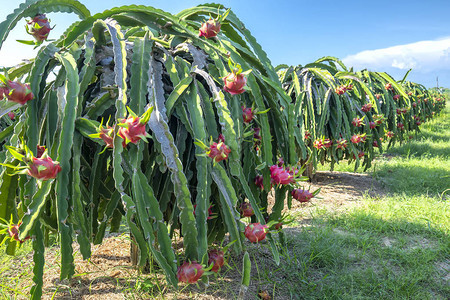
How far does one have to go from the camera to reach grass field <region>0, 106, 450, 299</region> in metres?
1.83

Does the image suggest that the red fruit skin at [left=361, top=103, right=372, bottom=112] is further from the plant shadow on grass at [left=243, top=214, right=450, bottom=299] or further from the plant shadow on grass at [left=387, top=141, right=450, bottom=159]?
the plant shadow on grass at [left=387, top=141, right=450, bottom=159]

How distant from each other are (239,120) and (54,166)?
2.41 ft

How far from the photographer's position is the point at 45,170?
3.58 ft

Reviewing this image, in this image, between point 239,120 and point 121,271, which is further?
point 121,271

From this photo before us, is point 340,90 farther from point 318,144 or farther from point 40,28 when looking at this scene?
point 40,28

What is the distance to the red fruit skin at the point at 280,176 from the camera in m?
1.44

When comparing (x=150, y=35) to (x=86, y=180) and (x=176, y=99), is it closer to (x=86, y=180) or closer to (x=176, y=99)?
(x=176, y=99)

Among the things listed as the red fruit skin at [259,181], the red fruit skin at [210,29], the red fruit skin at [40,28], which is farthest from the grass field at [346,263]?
the red fruit skin at [40,28]

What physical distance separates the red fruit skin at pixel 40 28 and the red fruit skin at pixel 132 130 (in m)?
0.87

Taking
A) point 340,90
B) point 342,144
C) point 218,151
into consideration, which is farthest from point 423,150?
point 218,151

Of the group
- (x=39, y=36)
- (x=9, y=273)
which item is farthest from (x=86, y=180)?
(x=9, y=273)

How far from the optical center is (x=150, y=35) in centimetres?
149

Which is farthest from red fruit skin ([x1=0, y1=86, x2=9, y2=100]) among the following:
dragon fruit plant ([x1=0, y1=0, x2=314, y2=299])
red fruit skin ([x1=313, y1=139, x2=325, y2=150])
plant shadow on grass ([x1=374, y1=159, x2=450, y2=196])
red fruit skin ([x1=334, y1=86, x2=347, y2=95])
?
plant shadow on grass ([x1=374, y1=159, x2=450, y2=196])

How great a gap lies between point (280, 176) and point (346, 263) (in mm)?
1128
